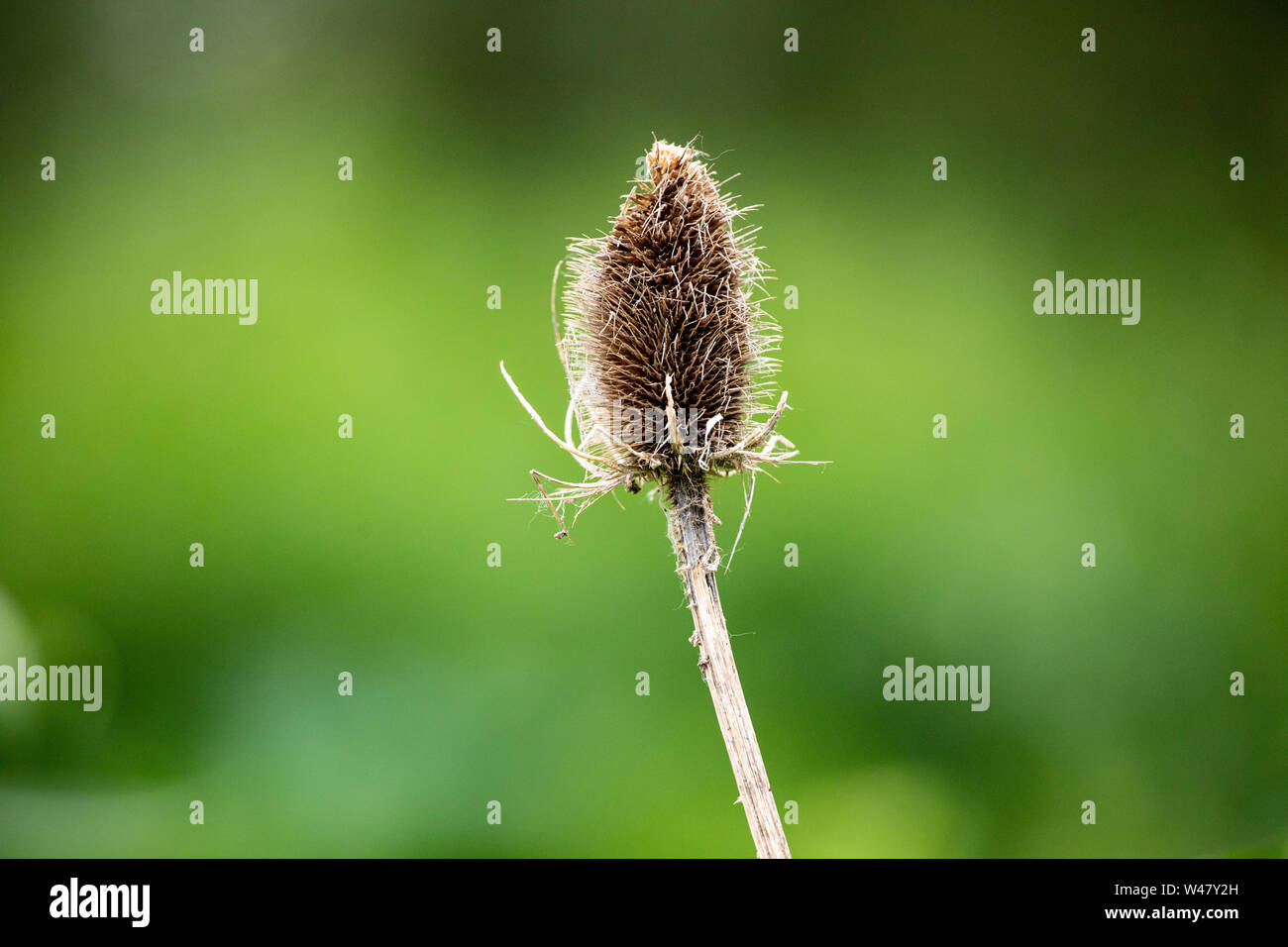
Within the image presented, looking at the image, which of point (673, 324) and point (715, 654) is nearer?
point (715, 654)

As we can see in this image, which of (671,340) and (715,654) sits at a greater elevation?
(671,340)

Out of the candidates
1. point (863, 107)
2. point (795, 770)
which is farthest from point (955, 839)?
point (863, 107)

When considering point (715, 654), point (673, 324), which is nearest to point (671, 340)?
point (673, 324)

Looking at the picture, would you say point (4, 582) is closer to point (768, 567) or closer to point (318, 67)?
point (318, 67)

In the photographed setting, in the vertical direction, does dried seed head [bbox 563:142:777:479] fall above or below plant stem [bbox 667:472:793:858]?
above

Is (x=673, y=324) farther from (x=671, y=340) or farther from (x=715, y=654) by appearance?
(x=715, y=654)
